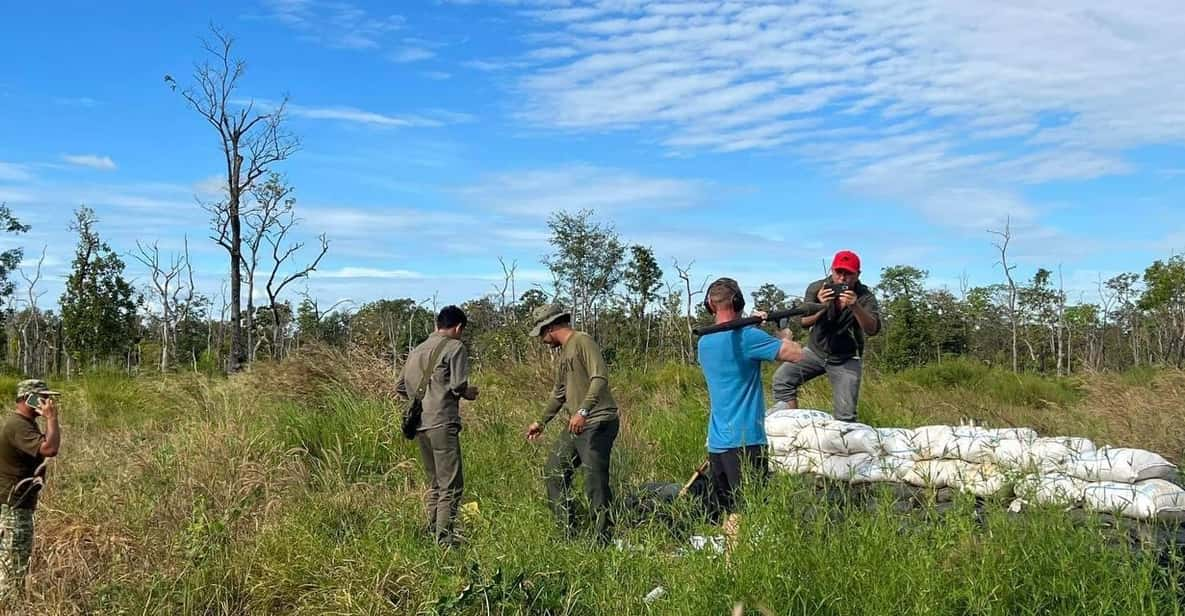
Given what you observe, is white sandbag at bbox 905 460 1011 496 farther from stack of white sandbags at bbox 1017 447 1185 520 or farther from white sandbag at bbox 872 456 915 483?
stack of white sandbags at bbox 1017 447 1185 520

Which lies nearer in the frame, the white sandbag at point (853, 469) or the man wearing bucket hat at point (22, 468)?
the man wearing bucket hat at point (22, 468)

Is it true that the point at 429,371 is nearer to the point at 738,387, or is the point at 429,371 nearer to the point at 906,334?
the point at 738,387

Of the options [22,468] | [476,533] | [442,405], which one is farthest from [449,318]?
[22,468]

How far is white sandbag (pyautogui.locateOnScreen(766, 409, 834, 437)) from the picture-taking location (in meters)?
6.44

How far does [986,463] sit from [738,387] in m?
1.44

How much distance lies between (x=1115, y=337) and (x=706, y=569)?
39.9 metres

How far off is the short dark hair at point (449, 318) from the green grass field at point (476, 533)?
118 centimetres

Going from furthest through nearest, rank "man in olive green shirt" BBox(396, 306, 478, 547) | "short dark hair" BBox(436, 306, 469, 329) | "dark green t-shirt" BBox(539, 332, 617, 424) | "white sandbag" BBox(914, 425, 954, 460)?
"short dark hair" BBox(436, 306, 469, 329) < "man in olive green shirt" BBox(396, 306, 478, 547) < "dark green t-shirt" BBox(539, 332, 617, 424) < "white sandbag" BBox(914, 425, 954, 460)

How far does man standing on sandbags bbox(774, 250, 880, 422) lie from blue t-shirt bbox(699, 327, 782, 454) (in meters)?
1.24

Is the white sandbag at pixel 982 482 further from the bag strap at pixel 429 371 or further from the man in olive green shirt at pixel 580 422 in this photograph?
the bag strap at pixel 429 371

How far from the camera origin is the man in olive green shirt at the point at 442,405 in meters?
6.25

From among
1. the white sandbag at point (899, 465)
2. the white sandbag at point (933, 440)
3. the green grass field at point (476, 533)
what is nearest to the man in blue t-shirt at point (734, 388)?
the green grass field at point (476, 533)

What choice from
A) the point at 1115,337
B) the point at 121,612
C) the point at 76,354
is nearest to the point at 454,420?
the point at 121,612

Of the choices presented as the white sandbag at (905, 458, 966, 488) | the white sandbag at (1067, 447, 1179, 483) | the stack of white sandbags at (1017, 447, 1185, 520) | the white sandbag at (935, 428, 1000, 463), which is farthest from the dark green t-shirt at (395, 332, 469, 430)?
the white sandbag at (1067, 447, 1179, 483)
